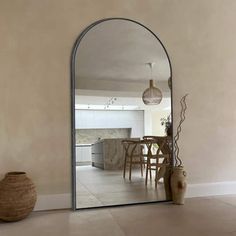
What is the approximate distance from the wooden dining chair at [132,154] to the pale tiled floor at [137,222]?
1.28 feet

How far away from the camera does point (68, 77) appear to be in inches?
105

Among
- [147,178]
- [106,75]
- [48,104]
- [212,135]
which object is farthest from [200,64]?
[48,104]

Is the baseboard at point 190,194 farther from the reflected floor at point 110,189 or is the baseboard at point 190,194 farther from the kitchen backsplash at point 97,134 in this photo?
the kitchen backsplash at point 97,134

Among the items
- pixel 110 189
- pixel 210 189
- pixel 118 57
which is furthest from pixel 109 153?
pixel 210 189

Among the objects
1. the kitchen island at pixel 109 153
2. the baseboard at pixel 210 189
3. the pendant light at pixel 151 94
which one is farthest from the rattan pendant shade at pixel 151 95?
the baseboard at pixel 210 189

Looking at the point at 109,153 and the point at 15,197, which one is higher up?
the point at 109,153

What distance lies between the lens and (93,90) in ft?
9.14

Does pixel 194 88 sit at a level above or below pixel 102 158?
above

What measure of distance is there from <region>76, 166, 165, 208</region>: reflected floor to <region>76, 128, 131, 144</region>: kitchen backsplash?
0.84 ft

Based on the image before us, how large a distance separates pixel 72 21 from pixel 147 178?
1.65m

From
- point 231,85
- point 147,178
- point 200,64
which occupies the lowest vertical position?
point 147,178

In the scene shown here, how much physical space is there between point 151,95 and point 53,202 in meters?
1.37

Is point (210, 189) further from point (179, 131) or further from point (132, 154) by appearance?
point (132, 154)

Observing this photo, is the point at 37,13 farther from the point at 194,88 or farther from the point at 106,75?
the point at 194,88
